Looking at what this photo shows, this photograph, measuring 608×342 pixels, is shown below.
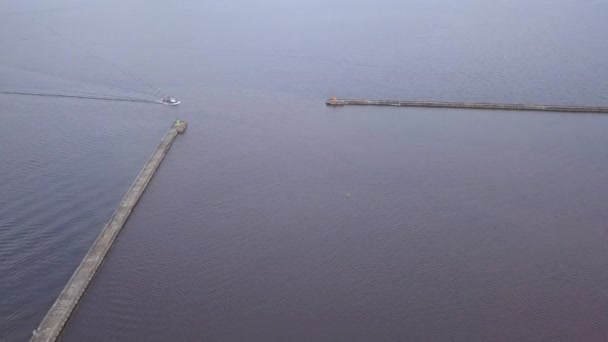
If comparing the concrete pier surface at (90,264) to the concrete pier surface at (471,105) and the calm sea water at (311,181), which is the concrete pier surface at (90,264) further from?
the concrete pier surface at (471,105)

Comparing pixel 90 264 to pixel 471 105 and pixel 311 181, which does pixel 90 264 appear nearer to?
pixel 311 181

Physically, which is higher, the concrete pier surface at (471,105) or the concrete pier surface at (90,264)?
the concrete pier surface at (471,105)

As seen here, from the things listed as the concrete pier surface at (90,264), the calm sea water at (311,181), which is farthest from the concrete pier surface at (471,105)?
the concrete pier surface at (90,264)

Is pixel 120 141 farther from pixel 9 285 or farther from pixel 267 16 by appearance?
pixel 267 16

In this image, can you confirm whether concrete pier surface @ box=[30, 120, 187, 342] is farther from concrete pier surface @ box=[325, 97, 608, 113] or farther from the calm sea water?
concrete pier surface @ box=[325, 97, 608, 113]

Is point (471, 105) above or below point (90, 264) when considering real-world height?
above

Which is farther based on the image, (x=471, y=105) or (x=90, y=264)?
(x=471, y=105)

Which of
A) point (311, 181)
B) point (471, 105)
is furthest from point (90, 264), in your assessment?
point (471, 105)

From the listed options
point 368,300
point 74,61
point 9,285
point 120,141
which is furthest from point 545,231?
point 74,61
